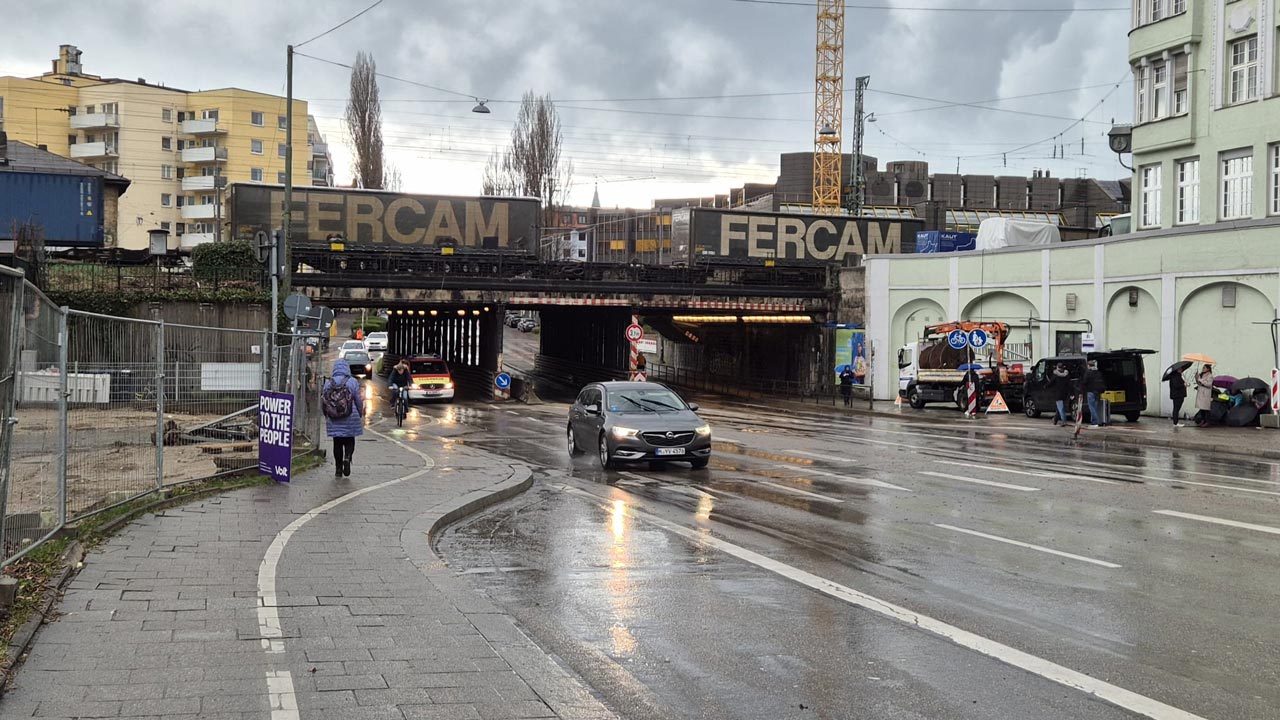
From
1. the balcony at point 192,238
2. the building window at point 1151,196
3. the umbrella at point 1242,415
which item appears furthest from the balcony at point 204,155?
the umbrella at point 1242,415

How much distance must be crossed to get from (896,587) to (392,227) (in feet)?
127

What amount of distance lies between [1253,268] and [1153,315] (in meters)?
4.17

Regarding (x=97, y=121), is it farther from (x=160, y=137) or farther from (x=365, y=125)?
(x=365, y=125)

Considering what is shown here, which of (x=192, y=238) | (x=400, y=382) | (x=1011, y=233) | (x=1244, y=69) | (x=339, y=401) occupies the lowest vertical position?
(x=400, y=382)

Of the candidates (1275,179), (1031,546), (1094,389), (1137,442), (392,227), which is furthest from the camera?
(392,227)

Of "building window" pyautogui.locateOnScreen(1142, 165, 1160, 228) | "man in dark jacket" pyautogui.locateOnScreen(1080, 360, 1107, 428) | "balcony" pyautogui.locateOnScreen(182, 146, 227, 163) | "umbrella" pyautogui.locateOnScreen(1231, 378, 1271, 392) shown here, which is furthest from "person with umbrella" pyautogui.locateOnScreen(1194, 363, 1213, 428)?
"balcony" pyautogui.locateOnScreen(182, 146, 227, 163)

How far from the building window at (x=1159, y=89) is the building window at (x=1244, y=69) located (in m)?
2.42

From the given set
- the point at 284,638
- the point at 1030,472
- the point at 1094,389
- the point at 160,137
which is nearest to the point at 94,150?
the point at 160,137

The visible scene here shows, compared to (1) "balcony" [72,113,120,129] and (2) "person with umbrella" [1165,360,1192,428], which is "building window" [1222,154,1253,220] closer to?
(2) "person with umbrella" [1165,360,1192,428]

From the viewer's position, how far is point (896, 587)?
8883mm

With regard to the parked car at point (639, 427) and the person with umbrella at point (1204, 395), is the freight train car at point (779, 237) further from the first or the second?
the parked car at point (639, 427)

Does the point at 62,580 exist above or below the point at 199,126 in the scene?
below

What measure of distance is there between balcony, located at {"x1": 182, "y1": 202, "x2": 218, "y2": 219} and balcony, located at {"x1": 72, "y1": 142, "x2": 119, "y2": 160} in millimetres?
6644

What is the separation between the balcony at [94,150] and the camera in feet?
280
